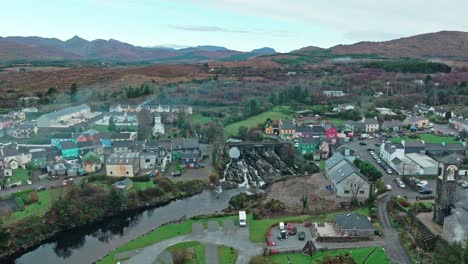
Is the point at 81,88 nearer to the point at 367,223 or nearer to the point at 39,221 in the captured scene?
the point at 39,221

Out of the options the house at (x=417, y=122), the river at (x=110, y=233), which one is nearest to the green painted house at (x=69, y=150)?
the river at (x=110, y=233)

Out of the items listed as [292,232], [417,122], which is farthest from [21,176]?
[417,122]

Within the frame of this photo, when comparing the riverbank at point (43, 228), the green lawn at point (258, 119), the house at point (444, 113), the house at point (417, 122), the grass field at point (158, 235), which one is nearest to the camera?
the grass field at point (158, 235)

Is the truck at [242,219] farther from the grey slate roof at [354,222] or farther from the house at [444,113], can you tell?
the house at [444,113]

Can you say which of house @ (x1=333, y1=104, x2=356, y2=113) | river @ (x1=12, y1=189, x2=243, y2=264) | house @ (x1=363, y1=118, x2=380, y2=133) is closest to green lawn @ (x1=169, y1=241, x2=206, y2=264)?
river @ (x1=12, y1=189, x2=243, y2=264)

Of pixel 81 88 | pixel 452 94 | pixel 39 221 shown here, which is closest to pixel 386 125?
pixel 452 94
